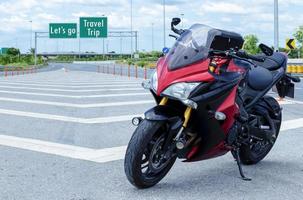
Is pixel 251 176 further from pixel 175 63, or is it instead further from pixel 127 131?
pixel 127 131

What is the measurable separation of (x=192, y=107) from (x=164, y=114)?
27 centimetres

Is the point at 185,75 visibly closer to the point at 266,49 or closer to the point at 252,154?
the point at 266,49

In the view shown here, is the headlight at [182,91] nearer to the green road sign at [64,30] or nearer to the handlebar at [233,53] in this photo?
the handlebar at [233,53]

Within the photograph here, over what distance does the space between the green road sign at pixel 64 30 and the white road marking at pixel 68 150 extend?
54408 mm

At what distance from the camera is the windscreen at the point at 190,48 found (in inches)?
181

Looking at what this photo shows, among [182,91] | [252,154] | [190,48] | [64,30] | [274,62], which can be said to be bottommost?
[252,154]

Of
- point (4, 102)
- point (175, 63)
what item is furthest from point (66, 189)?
point (4, 102)

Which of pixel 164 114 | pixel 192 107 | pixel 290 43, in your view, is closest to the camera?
pixel 192 107

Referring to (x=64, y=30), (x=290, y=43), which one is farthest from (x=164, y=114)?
(x=64, y=30)

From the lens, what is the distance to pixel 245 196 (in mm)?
4617

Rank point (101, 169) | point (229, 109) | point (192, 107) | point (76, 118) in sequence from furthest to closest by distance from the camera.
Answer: point (76, 118) → point (101, 169) → point (229, 109) → point (192, 107)

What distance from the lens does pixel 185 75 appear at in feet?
14.8

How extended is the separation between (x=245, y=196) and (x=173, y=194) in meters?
0.65

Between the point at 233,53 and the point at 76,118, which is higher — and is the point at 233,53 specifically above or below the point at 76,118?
above
